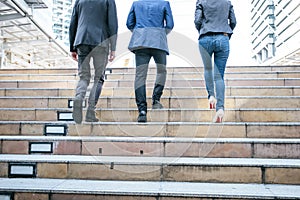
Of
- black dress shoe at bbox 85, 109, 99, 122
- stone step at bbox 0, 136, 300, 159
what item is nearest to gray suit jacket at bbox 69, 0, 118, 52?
black dress shoe at bbox 85, 109, 99, 122

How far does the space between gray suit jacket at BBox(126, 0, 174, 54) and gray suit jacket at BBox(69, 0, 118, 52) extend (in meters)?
0.21

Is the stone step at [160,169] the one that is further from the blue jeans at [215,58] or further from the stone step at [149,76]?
the stone step at [149,76]

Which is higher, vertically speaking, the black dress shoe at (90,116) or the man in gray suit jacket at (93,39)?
the man in gray suit jacket at (93,39)

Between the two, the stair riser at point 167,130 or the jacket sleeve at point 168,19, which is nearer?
the stair riser at point 167,130

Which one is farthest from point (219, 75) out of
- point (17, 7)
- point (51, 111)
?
point (17, 7)

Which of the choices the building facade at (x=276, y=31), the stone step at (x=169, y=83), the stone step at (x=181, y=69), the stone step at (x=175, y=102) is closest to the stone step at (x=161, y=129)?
the stone step at (x=175, y=102)

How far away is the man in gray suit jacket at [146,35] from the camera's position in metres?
3.03

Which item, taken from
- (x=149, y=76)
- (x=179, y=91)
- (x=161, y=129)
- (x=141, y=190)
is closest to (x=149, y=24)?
(x=161, y=129)

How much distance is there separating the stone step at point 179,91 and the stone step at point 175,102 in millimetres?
323

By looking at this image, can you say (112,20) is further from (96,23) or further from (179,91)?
(179,91)

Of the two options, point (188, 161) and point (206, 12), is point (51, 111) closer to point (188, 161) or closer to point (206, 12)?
point (188, 161)

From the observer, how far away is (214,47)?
10.1 ft

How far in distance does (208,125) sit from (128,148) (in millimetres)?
833

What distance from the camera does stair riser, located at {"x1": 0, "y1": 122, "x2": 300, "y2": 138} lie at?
2.77 metres
